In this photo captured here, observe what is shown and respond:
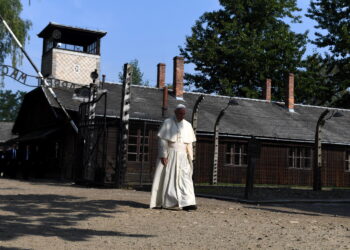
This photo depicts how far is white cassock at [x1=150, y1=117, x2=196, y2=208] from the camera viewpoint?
9.38 m

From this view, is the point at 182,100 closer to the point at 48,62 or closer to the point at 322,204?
the point at 48,62

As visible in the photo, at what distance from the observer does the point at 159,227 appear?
7.12 meters

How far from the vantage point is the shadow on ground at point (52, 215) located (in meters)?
6.37

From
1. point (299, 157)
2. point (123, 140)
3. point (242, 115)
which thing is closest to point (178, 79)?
point (242, 115)

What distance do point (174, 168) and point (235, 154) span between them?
17510mm

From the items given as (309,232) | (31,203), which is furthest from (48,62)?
(309,232)

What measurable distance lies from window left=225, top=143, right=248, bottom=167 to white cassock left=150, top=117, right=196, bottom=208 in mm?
16924

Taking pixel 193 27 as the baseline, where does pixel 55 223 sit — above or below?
below

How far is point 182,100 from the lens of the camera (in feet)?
94.7

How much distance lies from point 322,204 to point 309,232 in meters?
5.62

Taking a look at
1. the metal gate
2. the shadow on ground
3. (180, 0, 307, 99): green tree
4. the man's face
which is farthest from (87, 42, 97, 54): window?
the man's face

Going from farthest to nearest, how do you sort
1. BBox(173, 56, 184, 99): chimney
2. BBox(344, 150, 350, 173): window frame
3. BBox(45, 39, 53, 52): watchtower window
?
1. BBox(45, 39, 53, 52): watchtower window
2. BBox(173, 56, 184, 99): chimney
3. BBox(344, 150, 350, 173): window frame

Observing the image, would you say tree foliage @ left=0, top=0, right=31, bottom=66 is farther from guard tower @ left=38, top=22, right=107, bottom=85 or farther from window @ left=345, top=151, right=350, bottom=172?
window @ left=345, top=151, right=350, bottom=172

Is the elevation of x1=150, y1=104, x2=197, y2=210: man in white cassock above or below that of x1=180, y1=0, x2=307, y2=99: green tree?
below
